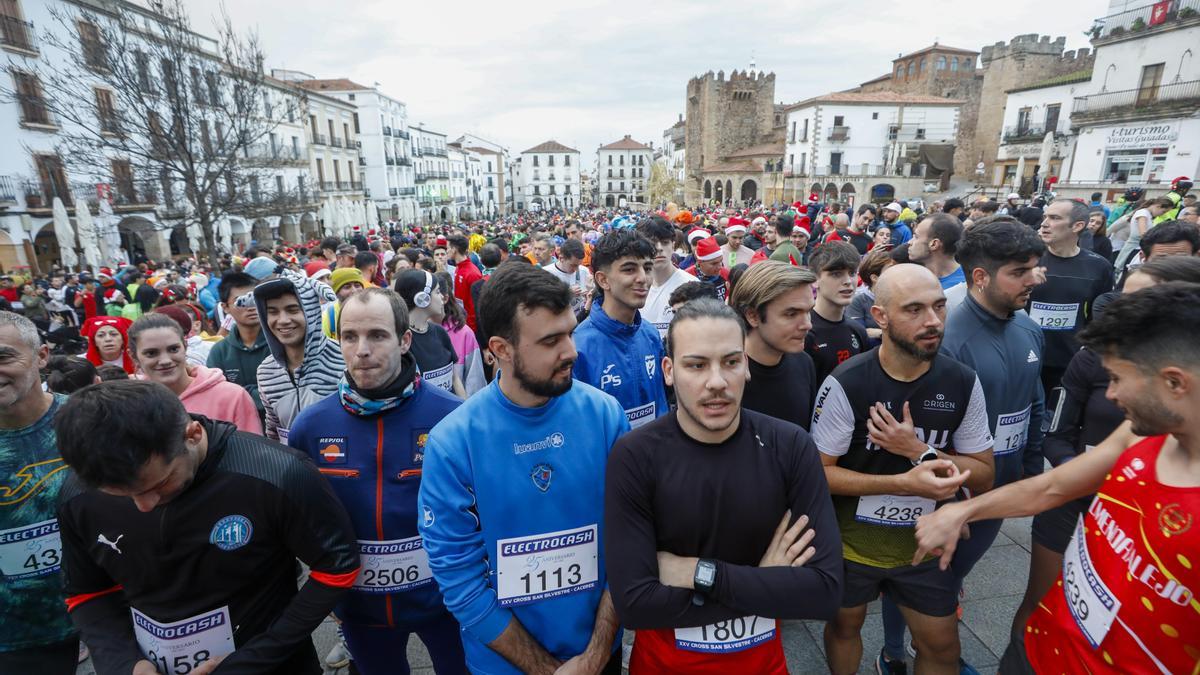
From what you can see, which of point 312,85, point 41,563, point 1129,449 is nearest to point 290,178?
point 312,85

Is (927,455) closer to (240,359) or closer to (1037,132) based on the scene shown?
(240,359)

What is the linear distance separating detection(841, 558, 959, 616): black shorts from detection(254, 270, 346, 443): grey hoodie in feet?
9.98

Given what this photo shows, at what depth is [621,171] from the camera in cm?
10288

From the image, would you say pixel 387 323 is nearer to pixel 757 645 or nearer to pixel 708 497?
pixel 708 497

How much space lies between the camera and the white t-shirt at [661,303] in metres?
4.73

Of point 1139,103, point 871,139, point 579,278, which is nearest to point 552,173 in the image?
point 871,139

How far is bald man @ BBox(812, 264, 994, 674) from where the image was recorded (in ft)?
7.91

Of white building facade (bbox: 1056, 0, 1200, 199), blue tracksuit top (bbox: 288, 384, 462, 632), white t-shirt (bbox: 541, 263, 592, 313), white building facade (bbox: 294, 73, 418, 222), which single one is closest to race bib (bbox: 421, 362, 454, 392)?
blue tracksuit top (bbox: 288, 384, 462, 632)

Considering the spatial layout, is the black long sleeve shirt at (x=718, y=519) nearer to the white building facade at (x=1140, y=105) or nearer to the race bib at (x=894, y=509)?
the race bib at (x=894, y=509)

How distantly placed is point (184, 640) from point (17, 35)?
27899 millimetres

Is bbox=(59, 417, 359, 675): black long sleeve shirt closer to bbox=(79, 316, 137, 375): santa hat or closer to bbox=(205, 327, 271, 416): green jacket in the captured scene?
bbox=(205, 327, 271, 416): green jacket

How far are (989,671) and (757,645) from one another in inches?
74.6

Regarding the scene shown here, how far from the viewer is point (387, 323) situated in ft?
7.99

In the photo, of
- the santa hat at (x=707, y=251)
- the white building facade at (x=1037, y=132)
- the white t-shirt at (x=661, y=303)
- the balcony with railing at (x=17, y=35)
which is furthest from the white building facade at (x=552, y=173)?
the white t-shirt at (x=661, y=303)
